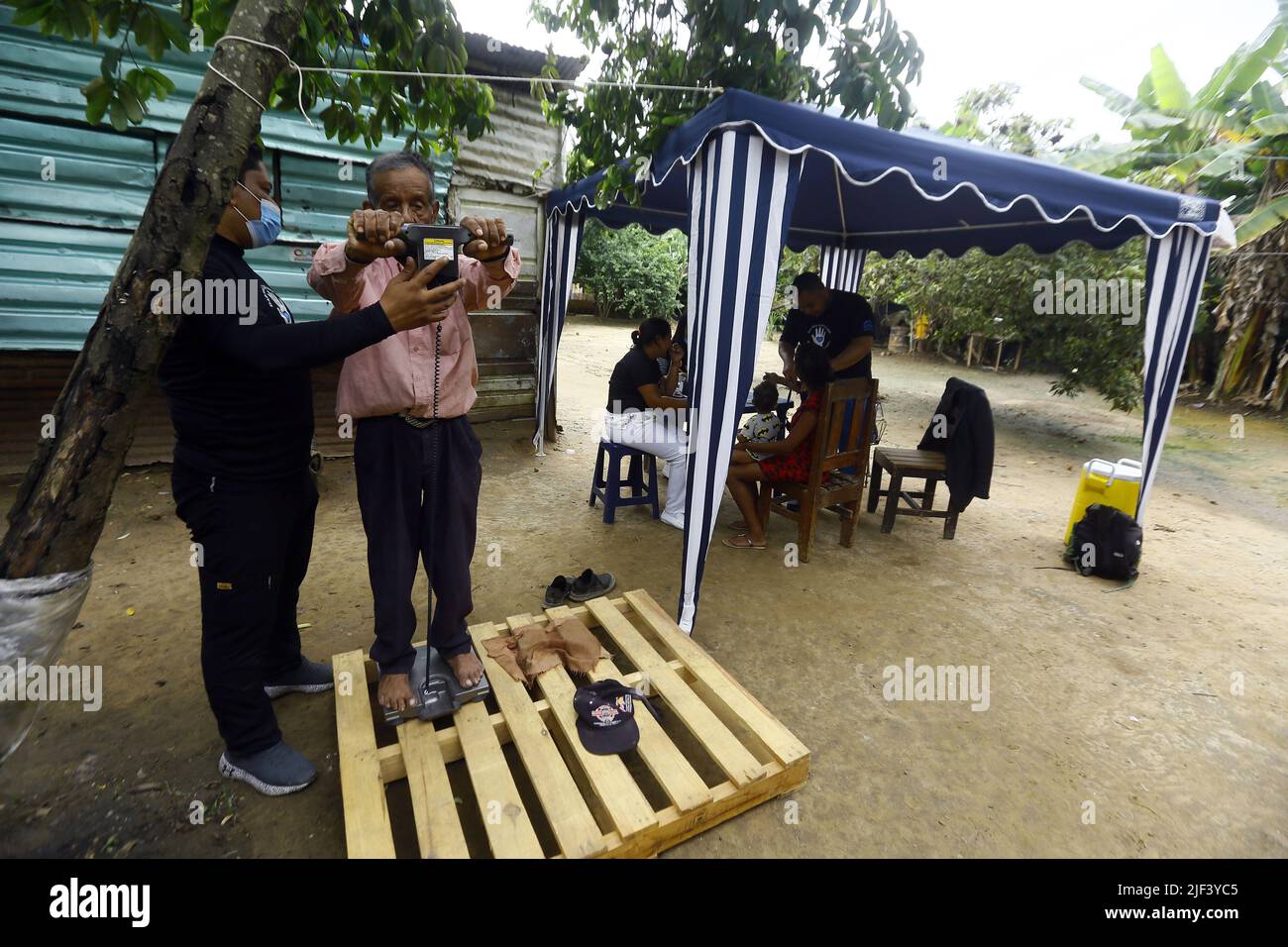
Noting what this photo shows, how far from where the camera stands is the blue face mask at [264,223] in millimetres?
1947

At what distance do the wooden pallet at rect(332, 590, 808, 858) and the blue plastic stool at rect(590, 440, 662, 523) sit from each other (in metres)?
2.10

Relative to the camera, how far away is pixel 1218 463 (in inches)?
310

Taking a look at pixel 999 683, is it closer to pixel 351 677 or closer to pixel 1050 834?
pixel 1050 834

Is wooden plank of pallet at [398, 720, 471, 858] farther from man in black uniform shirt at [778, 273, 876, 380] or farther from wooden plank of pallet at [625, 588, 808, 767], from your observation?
man in black uniform shirt at [778, 273, 876, 380]

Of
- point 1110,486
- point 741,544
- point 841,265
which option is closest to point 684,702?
point 741,544

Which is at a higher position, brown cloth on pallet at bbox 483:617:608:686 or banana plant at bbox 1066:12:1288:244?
banana plant at bbox 1066:12:1288:244

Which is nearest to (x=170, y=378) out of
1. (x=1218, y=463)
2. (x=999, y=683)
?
(x=999, y=683)

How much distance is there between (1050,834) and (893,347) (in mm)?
18309

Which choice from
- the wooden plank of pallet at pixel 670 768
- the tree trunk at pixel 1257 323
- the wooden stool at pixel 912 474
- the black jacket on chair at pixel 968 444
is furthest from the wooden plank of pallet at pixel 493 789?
the tree trunk at pixel 1257 323

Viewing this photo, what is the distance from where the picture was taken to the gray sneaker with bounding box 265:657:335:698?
272 centimetres

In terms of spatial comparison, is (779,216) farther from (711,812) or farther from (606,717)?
(711,812)

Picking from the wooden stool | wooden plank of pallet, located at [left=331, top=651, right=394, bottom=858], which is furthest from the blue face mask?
the wooden stool

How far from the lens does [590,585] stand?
3.84 m

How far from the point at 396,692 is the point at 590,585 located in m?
1.59
